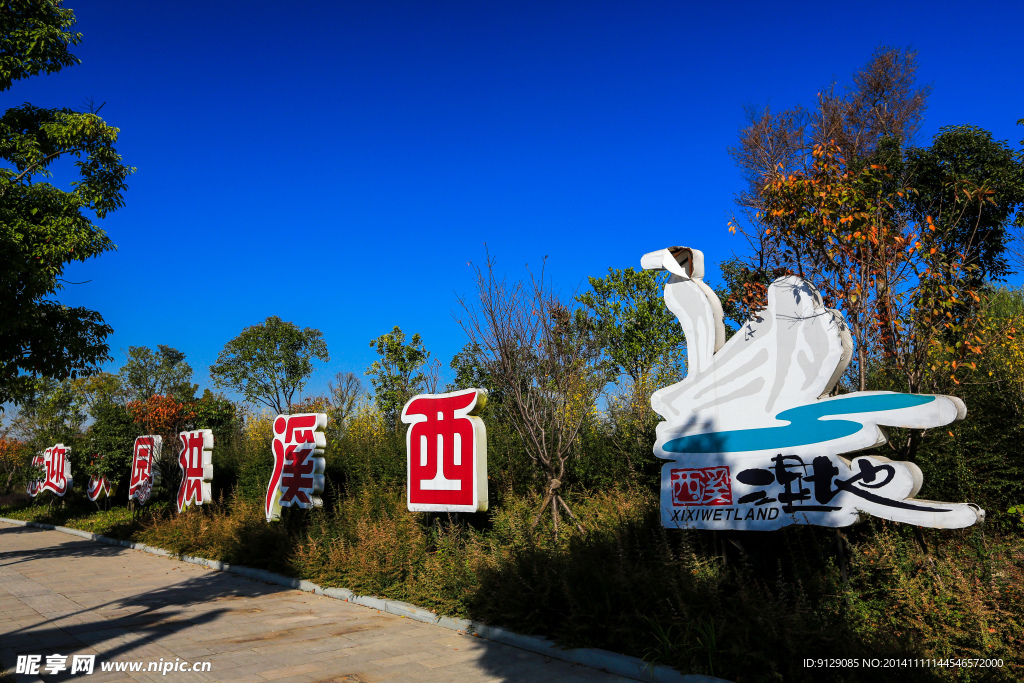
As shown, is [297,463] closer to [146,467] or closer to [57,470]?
[146,467]

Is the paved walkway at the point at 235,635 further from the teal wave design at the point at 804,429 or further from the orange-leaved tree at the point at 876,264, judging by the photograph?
the orange-leaved tree at the point at 876,264

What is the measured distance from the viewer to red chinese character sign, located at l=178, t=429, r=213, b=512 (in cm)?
1555

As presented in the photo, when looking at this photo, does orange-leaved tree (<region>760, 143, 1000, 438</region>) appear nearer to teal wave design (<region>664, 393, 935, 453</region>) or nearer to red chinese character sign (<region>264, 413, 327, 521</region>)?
teal wave design (<region>664, 393, 935, 453</region>)

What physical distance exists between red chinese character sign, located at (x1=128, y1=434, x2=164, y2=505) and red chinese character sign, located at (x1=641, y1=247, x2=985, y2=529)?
1635 cm

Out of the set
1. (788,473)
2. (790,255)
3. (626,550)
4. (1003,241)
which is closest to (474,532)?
(626,550)

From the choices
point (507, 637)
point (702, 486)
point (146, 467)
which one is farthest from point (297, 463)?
point (146, 467)

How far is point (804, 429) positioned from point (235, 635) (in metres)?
6.45

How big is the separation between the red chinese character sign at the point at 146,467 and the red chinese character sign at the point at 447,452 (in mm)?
12113

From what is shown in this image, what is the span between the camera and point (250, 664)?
20.6 ft

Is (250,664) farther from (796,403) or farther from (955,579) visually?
(955,579)

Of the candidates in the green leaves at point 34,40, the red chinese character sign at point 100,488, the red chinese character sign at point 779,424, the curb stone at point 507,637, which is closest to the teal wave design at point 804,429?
the red chinese character sign at point 779,424

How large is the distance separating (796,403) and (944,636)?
2.19 metres

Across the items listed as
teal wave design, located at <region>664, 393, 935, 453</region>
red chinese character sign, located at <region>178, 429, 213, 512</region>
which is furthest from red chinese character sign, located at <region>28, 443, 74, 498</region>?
teal wave design, located at <region>664, 393, 935, 453</region>

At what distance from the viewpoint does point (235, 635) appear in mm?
7430
